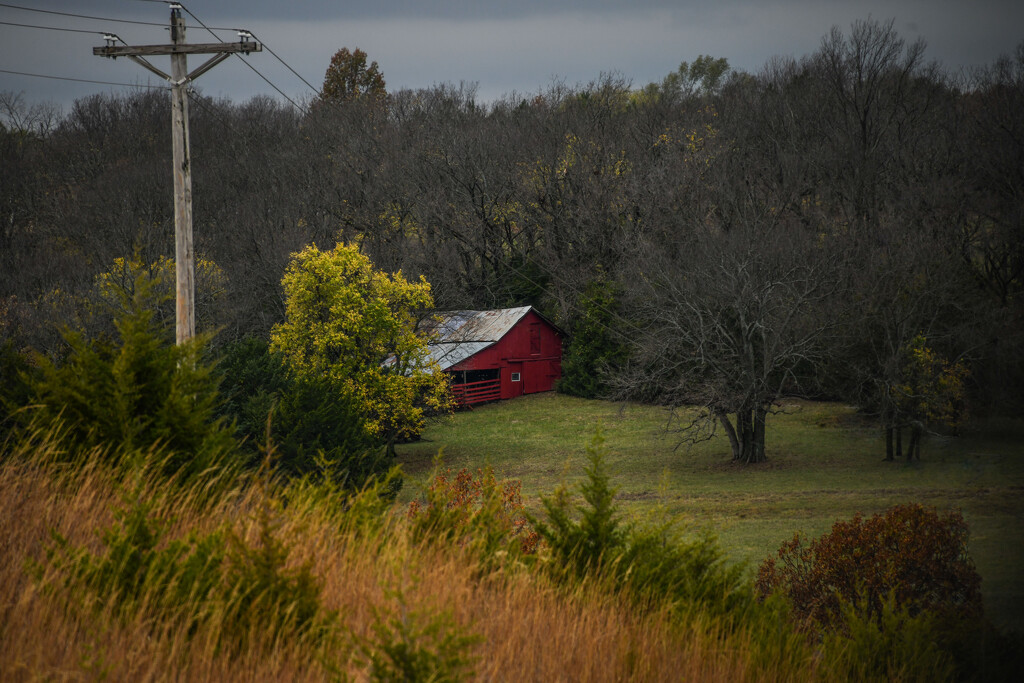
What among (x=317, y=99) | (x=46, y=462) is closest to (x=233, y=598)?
(x=46, y=462)

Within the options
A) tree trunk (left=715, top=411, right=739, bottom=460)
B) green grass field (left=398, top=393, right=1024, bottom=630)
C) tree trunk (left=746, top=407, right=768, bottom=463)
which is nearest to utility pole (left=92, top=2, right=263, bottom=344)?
green grass field (left=398, top=393, right=1024, bottom=630)

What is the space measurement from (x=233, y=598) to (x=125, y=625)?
61 centimetres

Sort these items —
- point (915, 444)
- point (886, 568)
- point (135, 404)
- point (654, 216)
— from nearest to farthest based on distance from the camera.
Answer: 1. point (135, 404)
2. point (886, 568)
3. point (915, 444)
4. point (654, 216)

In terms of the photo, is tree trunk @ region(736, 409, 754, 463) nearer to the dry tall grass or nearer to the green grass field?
the green grass field

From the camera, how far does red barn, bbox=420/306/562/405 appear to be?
47281 mm

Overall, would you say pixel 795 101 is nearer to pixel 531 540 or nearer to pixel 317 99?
pixel 317 99

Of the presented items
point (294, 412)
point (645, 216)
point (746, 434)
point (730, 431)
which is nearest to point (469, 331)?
point (645, 216)

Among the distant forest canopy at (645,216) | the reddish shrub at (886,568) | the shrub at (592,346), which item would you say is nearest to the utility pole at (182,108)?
the reddish shrub at (886,568)

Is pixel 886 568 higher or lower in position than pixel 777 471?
higher

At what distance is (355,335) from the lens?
111ft

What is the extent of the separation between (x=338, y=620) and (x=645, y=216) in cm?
4929

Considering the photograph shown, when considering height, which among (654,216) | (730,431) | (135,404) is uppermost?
(654,216)

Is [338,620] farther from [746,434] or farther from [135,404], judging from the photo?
[746,434]

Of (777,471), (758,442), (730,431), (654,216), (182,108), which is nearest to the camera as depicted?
(182,108)
